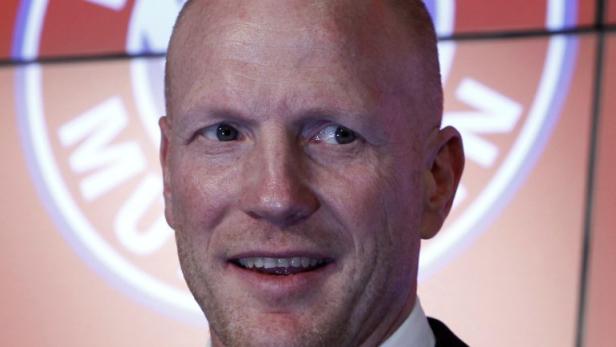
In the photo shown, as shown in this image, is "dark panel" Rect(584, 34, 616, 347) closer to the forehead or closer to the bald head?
the bald head

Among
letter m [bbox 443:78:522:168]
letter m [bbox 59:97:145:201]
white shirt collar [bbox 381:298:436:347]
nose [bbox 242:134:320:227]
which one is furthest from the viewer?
letter m [bbox 59:97:145:201]

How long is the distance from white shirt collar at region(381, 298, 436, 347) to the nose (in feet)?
0.83

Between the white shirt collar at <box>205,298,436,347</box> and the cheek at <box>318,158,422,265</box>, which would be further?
the white shirt collar at <box>205,298,436,347</box>

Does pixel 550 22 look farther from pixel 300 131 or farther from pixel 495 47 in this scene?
pixel 300 131

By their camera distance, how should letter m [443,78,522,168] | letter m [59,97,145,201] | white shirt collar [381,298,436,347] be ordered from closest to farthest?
white shirt collar [381,298,436,347], letter m [443,78,522,168], letter m [59,97,145,201]

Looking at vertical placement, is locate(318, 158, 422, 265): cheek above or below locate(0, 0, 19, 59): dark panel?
below

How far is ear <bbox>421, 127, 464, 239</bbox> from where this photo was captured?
48.5 inches

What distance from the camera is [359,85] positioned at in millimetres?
1089

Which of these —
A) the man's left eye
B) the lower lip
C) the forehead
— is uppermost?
the forehead

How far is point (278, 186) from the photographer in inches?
40.6

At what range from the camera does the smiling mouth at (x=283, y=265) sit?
107cm

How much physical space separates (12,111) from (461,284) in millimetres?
1189

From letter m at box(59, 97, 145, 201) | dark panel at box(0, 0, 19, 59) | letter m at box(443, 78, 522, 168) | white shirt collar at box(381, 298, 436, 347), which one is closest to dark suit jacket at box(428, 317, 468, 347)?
white shirt collar at box(381, 298, 436, 347)

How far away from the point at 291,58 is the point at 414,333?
1.38 feet
